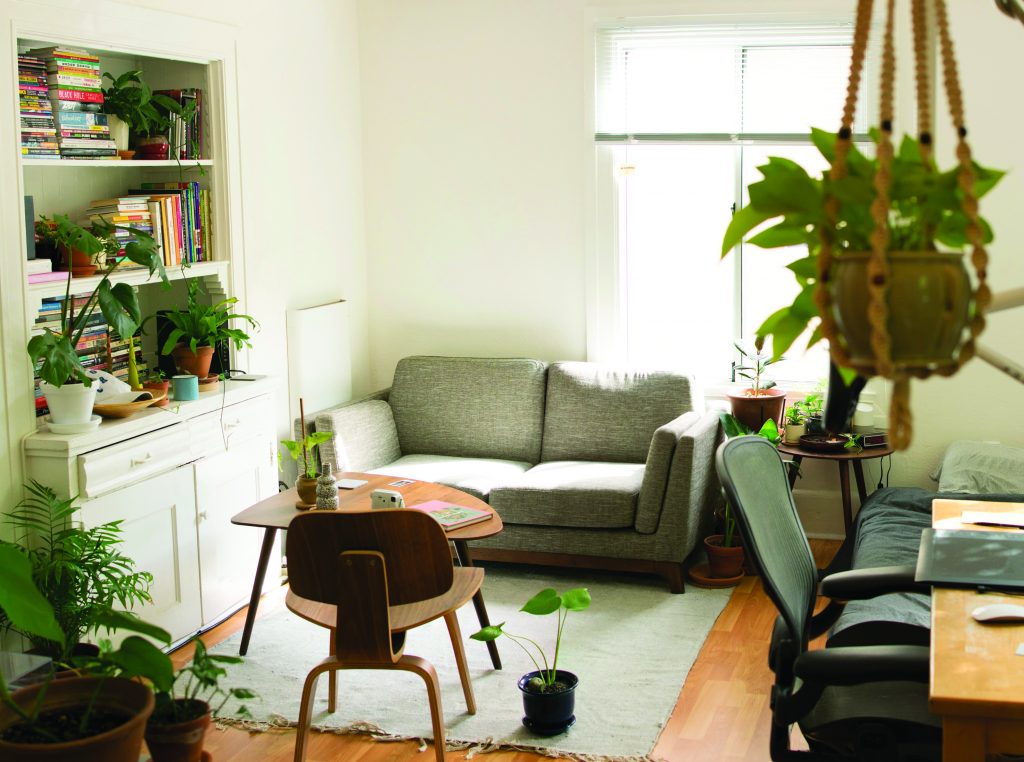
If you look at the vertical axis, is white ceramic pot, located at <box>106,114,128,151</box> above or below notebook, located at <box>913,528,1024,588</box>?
above

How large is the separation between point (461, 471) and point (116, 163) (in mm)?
1956

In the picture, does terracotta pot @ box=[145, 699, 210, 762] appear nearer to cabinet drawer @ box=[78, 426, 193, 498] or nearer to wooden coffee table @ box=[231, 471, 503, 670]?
wooden coffee table @ box=[231, 471, 503, 670]

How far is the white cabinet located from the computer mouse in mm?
2641

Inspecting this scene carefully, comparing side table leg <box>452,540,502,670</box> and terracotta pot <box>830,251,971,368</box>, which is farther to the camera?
side table leg <box>452,540,502,670</box>

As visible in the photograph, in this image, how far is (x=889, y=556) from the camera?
3748 mm

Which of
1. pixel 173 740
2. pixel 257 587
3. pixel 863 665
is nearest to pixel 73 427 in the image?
pixel 257 587

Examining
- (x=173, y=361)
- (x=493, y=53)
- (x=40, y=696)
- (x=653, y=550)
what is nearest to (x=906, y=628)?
(x=653, y=550)

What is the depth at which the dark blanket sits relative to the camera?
3023mm

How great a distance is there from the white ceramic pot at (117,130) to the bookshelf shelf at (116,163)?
72 mm

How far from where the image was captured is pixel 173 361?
179 inches

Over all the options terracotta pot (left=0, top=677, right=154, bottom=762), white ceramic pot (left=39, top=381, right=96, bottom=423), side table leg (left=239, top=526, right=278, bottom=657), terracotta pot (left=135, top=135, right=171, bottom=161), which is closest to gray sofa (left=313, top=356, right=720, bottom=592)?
side table leg (left=239, top=526, right=278, bottom=657)

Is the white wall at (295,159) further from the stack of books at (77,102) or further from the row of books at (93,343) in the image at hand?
the row of books at (93,343)

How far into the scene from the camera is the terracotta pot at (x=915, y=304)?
2.97ft

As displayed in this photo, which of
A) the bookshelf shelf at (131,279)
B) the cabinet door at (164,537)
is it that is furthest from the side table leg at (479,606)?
the bookshelf shelf at (131,279)
